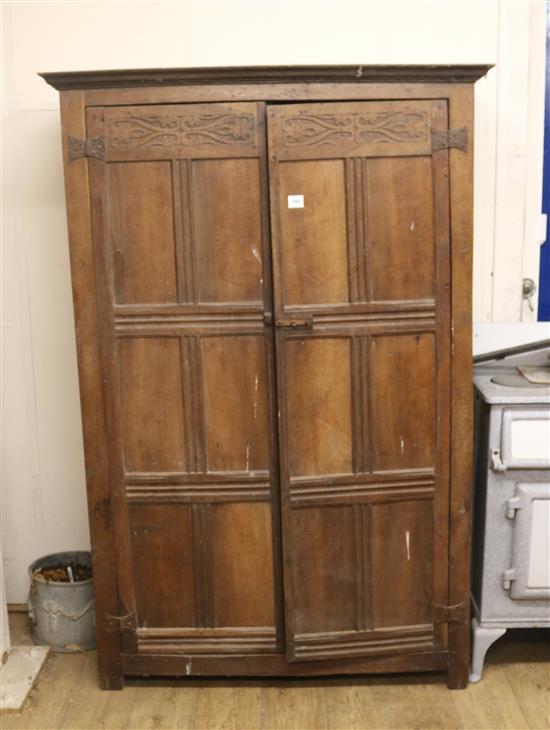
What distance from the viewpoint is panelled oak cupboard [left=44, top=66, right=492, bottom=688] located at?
8.17 feet

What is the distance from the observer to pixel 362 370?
2605mm

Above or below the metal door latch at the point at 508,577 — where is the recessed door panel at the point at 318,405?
above

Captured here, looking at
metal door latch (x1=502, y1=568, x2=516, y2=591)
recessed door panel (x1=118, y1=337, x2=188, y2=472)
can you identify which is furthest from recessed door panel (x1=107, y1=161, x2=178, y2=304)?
metal door latch (x1=502, y1=568, x2=516, y2=591)

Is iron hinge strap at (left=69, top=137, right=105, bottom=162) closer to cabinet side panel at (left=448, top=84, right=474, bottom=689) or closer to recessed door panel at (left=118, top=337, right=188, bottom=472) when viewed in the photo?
recessed door panel at (left=118, top=337, right=188, bottom=472)

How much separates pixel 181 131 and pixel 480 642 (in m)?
1.88

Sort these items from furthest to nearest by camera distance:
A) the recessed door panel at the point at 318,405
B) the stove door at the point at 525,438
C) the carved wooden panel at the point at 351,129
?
the stove door at the point at 525,438 → the recessed door panel at the point at 318,405 → the carved wooden panel at the point at 351,129

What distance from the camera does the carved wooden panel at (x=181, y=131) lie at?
98.0 inches

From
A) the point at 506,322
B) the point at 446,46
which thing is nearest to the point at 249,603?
the point at 506,322

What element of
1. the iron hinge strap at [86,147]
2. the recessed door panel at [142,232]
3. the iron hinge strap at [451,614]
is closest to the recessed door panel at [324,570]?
the iron hinge strap at [451,614]

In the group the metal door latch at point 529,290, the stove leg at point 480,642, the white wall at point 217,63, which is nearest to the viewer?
the stove leg at point 480,642

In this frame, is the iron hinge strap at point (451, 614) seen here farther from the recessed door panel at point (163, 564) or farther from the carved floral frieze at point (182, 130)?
the carved floral frieze at point (182, 130)

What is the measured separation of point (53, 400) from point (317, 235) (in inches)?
52.1

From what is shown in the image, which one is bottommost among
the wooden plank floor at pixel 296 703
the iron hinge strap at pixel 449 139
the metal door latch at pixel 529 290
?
the wooden plank floor at pixel 296 703

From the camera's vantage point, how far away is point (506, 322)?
10.3 ft
